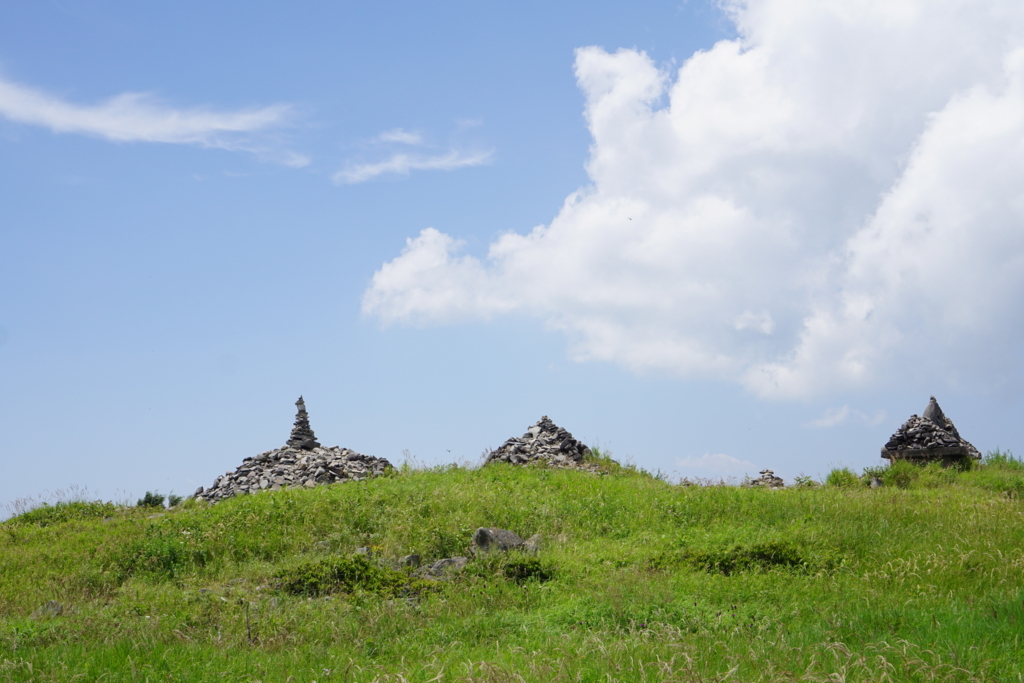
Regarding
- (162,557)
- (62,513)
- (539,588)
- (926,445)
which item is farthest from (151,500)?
(926,445)

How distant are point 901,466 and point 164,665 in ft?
70.6

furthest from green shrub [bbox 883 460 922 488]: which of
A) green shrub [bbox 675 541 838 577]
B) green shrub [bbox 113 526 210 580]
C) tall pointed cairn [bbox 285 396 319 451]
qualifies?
tall pointed cairn [bbox 285 396 319 451]

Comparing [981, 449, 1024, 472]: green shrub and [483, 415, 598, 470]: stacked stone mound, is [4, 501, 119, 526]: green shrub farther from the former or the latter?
[981, 449, 1024, 472]: green shrub

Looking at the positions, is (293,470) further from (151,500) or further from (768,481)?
(768,481)

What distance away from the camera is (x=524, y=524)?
48.8 ft

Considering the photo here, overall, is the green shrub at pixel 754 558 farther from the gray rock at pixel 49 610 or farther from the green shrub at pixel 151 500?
the green shrub at pixel 151 500

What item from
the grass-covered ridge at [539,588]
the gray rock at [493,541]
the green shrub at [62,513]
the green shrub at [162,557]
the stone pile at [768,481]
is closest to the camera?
the grass-covered ridge at [539,588]

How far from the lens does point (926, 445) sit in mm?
25062

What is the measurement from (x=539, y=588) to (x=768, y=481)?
48.4 feet

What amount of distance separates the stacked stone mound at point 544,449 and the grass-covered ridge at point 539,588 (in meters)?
4.34

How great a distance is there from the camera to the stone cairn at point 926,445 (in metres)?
24.4

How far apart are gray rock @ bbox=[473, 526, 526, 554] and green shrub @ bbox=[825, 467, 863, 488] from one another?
12.4 metres

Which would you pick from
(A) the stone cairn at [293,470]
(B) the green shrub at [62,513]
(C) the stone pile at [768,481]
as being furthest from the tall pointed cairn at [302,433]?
(C) the stone pile at [768,481]

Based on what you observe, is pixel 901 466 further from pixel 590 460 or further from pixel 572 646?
pixel 572 646
